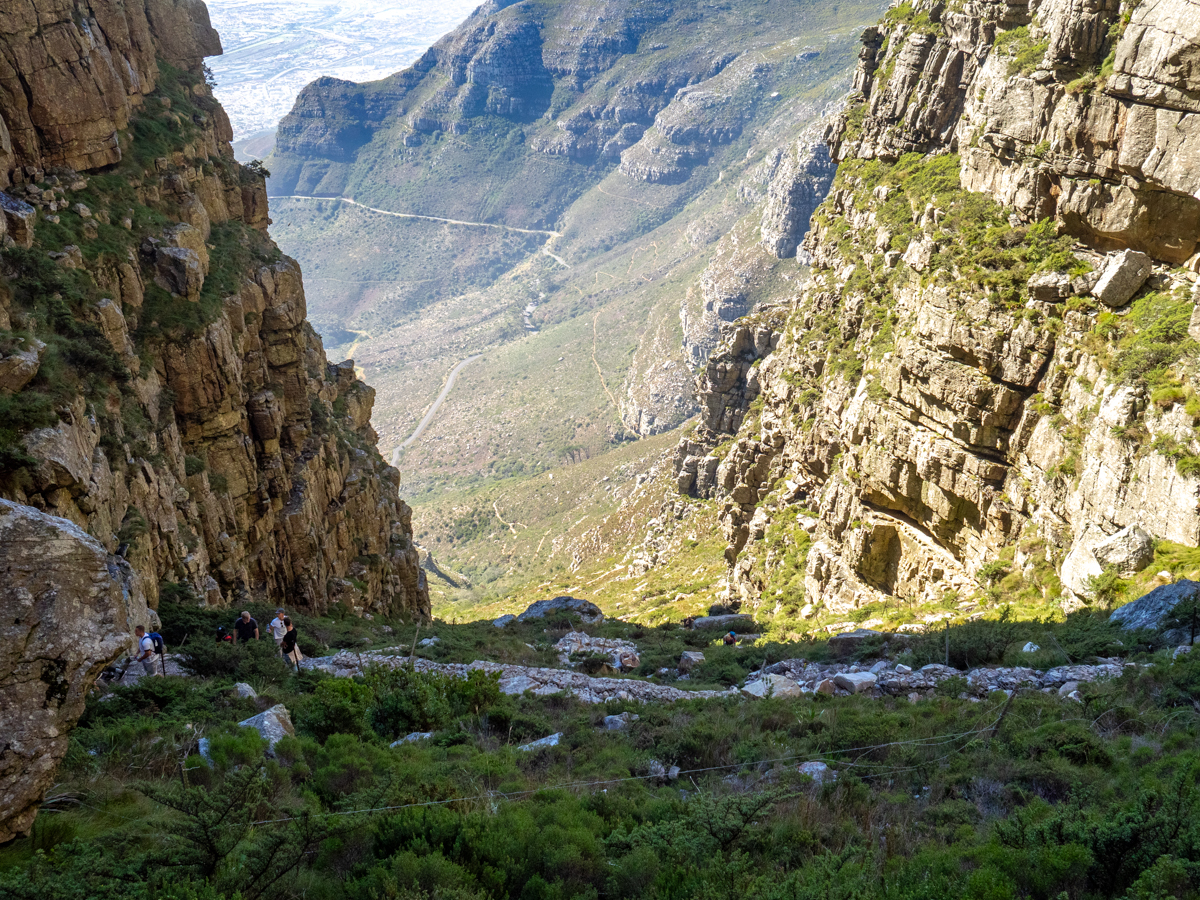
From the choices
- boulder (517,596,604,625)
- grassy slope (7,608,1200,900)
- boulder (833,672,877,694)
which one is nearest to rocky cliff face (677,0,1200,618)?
boulder (833,672,877,694)

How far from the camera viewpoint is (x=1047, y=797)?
33.6 ft

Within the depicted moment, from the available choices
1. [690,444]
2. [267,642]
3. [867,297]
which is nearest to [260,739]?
[267,642]

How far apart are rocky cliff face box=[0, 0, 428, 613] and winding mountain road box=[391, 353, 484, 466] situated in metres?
103

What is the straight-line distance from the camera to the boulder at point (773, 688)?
1645 cm

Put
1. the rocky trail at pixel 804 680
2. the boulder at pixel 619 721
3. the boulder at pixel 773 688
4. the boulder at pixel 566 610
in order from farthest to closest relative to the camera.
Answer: the boulder at pixel 566 610, the boulder at pixel 773 688, the rocky trail at pixel 804 680, the boulder at pixel 619 721

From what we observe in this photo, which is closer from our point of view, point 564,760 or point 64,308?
point 564,760

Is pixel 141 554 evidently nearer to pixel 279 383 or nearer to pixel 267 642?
pixel 267 642

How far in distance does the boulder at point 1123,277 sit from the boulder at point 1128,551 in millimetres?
7621

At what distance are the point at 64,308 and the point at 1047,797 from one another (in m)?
21.3

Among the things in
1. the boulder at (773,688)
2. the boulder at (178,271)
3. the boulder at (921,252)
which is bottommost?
the boulder at (773,688)

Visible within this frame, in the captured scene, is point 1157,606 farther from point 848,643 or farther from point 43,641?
point 43,641

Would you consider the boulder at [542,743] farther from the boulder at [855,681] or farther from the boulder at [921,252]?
the boulder at [921,252]

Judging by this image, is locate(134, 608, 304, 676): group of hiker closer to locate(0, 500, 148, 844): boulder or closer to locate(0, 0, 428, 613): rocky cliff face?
locate(0, 0, 428, 613): rocky cliff face

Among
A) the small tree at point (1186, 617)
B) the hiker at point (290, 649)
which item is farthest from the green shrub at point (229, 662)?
the small tree at point (1186, 617)
